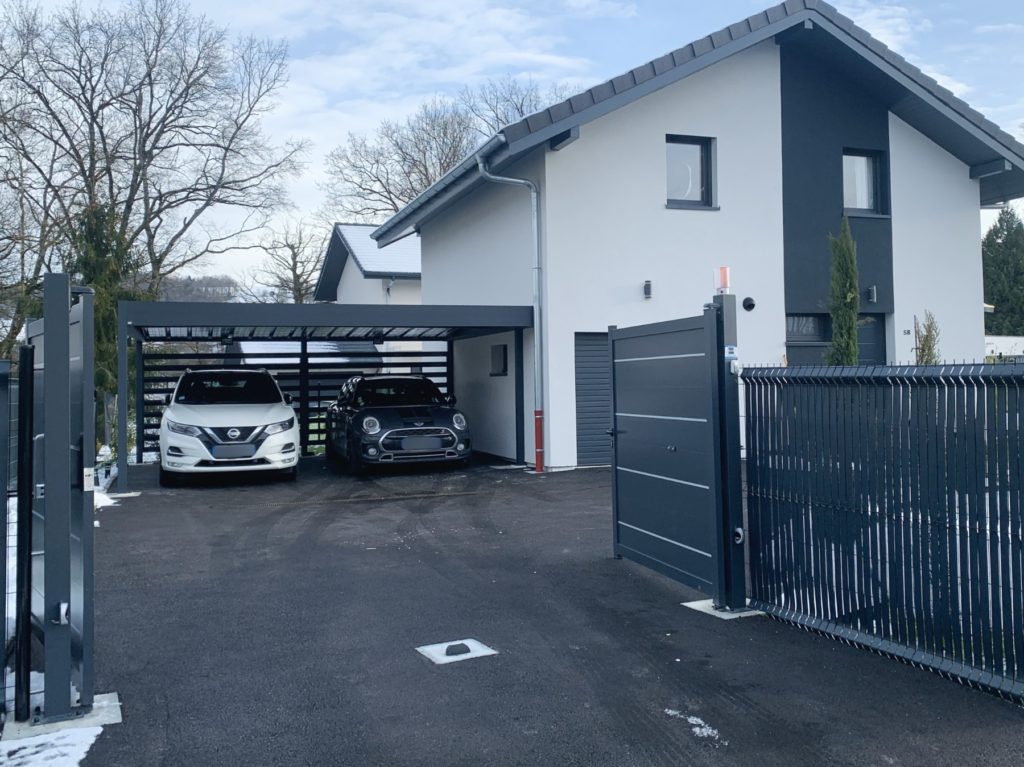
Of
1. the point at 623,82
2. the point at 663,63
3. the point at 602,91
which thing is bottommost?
the point at 602,91

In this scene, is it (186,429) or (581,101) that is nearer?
(186,429)

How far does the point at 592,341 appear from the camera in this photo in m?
14.4

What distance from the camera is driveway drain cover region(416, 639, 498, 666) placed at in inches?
201

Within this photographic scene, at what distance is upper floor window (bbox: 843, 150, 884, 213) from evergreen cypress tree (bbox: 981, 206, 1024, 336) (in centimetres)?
2830

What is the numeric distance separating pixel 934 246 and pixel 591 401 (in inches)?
284

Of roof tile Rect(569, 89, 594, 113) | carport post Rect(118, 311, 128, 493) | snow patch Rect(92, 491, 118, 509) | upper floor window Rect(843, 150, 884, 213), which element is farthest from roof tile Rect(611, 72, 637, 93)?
snow patch Rect(92, 491, 118, 509)

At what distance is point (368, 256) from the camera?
2847cm

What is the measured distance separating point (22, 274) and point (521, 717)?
78.7 feet

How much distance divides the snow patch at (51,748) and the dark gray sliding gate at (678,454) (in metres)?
3.78

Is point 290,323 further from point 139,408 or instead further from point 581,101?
point 581,101

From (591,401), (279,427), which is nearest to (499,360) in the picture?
(591,401)

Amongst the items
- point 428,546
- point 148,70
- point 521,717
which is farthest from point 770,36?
point 148,70

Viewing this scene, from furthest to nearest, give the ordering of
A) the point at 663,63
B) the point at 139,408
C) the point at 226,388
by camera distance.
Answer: the point at 139,408 → the point at 663,63 → the point at 226,388

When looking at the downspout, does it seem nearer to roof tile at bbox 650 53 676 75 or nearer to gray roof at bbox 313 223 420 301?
roof tile at bbox 650 53 676 75
